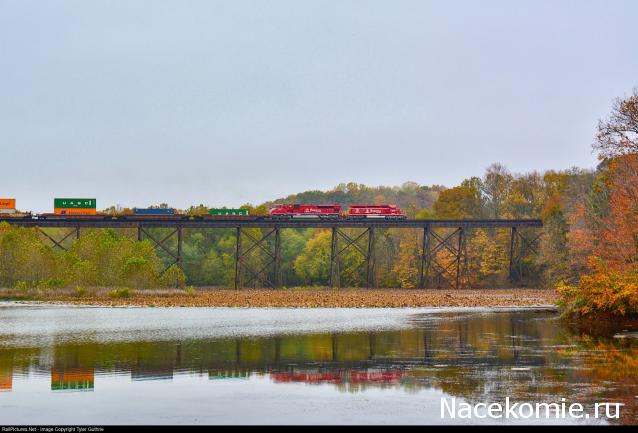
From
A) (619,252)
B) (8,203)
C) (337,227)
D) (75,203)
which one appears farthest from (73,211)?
(619,252)

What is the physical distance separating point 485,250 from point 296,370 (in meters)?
77.5

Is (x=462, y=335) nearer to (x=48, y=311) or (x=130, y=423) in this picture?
(x=130, y=423)

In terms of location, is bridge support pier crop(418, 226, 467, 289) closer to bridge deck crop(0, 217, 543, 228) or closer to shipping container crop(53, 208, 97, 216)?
bridge deck crop(0, 217, 543, 228)

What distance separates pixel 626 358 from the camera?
26.0 m

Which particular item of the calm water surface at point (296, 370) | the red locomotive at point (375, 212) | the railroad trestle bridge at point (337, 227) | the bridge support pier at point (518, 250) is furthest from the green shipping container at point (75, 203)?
the calm water surface at point (296, 370)

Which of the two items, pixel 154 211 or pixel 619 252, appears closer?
pixel 619 252

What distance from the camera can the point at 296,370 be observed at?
2447 centimetres

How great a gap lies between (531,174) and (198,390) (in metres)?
114

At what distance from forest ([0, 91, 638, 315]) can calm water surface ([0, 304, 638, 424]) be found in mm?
5831

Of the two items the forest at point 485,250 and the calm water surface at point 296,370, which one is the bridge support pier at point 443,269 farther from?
the calm water surface at point 296,370

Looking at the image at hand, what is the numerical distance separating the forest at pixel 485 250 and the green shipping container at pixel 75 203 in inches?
173

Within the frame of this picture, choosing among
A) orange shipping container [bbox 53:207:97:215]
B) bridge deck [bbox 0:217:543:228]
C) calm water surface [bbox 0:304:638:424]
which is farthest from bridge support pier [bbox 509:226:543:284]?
calm water surface [bbox 0:304:638:424]

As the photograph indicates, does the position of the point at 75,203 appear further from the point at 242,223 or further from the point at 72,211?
the point at 242,223

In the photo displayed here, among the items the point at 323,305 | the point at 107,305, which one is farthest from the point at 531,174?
the point at 107,305
